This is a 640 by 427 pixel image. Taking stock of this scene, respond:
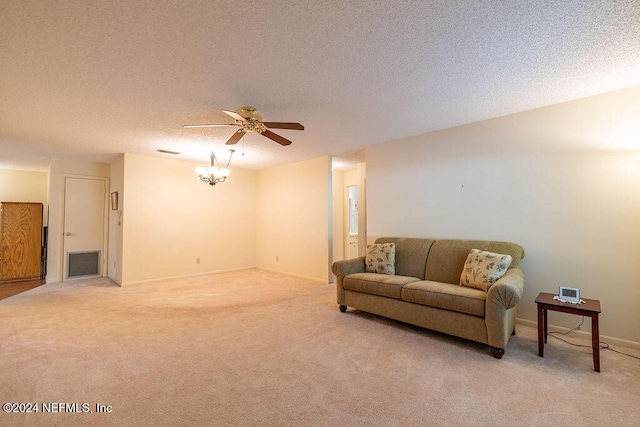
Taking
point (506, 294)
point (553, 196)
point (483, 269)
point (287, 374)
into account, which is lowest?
point (287, 374)

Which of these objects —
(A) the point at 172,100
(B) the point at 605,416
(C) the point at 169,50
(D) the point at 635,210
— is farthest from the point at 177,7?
(D) the point at 635,210

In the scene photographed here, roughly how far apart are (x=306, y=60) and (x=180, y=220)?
4.82m

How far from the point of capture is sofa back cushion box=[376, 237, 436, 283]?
361 centimetres

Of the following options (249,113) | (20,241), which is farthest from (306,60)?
(20,241)

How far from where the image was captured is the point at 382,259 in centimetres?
371

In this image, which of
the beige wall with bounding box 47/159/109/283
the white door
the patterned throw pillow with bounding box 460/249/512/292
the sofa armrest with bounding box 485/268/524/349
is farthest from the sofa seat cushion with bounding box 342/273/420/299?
the beige wall with bounding box 47/159/109/283

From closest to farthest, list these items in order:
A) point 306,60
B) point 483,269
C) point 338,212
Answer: point 306,60 < point 483,269 < point 338,212

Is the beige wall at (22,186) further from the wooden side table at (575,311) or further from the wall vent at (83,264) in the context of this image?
the wooden side table at (575,311)

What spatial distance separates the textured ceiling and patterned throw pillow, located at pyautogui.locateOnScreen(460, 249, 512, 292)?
5.37 ft

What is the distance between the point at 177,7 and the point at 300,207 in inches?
177

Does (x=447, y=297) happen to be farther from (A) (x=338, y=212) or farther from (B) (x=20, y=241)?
(B) (x=20, y=241)

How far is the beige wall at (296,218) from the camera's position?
5.48 metres

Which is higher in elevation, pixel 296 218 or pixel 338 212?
pixel 338 212

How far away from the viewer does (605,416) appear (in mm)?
A: 1705
